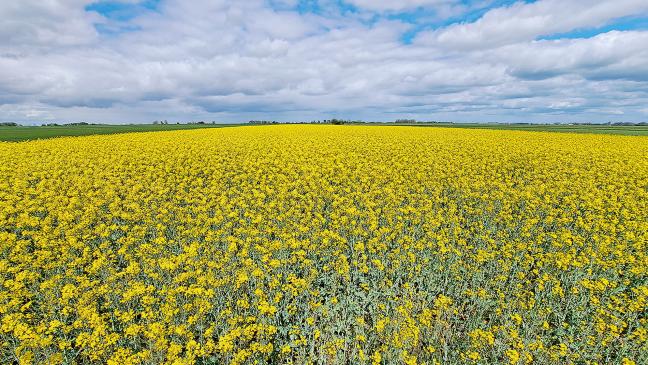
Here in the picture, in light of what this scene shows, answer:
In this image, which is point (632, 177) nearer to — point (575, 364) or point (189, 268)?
point (575, 364)

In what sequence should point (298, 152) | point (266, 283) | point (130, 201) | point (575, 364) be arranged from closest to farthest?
point (575, 364) < point (266, 283) < point (130, 201) < point (298, 152)

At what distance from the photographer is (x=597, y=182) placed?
15.7 meters

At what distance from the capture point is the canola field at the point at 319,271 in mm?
5742

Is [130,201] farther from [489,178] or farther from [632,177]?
[632,177]

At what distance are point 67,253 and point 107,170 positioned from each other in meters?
9.04

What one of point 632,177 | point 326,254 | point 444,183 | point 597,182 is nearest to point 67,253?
point 326,254

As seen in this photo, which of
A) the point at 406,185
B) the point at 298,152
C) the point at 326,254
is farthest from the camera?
the point at 298,152

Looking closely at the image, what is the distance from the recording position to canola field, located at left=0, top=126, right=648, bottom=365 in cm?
574

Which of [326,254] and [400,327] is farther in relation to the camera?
[326,254]

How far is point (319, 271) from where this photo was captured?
8.62 metres

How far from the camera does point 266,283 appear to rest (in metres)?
7.99

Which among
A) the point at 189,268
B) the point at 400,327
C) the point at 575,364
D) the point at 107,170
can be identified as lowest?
the point at 575,364

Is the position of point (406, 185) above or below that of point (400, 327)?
above

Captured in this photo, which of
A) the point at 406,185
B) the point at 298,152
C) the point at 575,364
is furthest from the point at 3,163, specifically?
the point at 575,364
